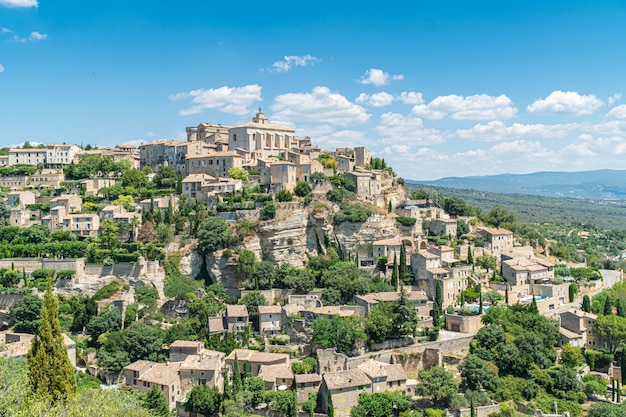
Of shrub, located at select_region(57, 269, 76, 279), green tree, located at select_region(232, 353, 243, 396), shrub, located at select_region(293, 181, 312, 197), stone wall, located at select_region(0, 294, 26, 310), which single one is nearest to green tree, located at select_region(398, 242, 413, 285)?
shrub, located at select_region(293, 181, 312, 197)

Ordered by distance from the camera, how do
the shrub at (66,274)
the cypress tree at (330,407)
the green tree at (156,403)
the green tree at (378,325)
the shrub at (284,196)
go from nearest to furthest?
1. the green tree at (156,403)
2. the cypress tree at (330,407)
3. the green tree at (378,325)
4. the shrub at (66,274)
5. the shrub at (284,196)

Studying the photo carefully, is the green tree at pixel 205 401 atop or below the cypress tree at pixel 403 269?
below

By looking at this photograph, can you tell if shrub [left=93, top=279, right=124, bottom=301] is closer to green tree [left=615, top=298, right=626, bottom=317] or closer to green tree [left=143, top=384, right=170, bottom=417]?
green tree [left=143, top=384, right=170, bottom=417]

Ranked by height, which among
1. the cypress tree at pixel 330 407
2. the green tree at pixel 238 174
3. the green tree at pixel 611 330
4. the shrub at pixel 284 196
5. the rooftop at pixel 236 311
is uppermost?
the green tree at pixel 238 174

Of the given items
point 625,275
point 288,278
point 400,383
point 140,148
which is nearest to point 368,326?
point 400,383

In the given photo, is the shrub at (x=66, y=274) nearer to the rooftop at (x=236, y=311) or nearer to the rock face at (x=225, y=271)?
the rock face at (x=225, y=271)

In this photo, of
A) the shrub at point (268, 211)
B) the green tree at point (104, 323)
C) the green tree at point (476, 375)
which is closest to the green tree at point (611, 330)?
the green tree at point (476, 375)
